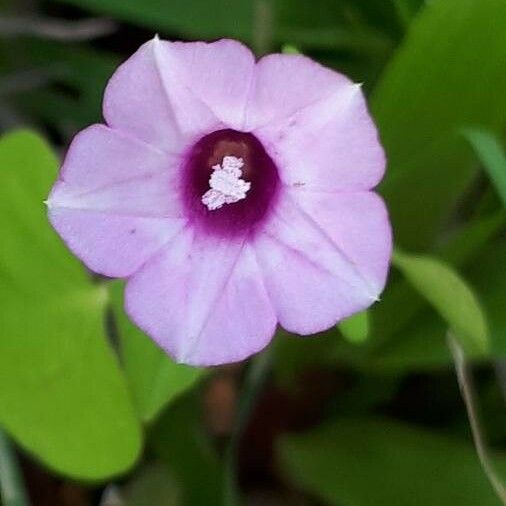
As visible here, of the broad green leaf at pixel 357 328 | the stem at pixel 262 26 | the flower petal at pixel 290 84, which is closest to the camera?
the flower petal at pixel 290 84

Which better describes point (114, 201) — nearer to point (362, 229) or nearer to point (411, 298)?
point (362, 229)

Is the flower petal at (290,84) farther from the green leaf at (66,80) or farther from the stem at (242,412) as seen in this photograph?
the green leaf at (66,80)

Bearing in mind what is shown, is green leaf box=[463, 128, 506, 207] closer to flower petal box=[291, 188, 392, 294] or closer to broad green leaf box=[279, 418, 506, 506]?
flower petal box=[291, 188, 392, 294]

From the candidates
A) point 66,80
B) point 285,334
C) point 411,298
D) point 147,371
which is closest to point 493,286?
point 411,298

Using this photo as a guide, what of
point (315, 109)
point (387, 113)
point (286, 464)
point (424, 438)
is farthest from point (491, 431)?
point (315, 109)

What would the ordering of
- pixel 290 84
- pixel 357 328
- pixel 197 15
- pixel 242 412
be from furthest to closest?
pixel 197 15 → pixel 242 412 → pixel 357 328 → pixel 290 84

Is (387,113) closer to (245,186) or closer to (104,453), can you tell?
(245,186)

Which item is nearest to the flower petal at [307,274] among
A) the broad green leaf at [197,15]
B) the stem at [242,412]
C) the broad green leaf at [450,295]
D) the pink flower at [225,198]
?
the pink flower at [225,198]
